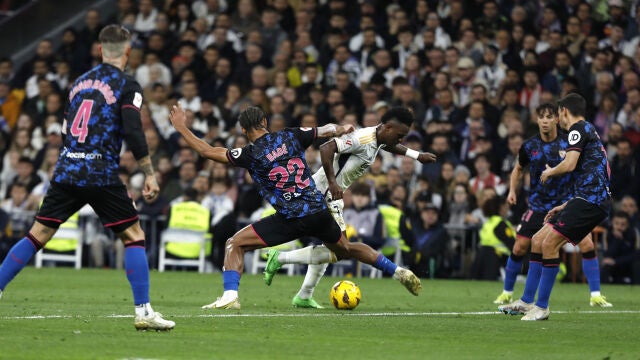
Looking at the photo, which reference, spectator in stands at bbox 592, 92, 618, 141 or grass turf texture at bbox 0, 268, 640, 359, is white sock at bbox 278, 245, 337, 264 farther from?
spectator in stands at bbox 592, 92, 618, 141

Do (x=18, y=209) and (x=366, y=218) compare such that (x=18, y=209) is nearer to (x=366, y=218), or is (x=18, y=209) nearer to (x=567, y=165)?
(x=366, y=218)

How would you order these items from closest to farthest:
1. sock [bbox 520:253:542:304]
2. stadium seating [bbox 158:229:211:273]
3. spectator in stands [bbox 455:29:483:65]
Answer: sock [bbox 520:253:542:304]
stadium seating [bbox 158:229:211:273]
spectator in stands [bbox 455:29:483:65]

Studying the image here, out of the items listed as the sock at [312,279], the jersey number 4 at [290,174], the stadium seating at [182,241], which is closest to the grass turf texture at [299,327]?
the sock at [312,279]

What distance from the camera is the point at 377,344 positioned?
392 inches

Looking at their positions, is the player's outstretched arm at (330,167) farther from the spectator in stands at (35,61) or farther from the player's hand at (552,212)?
the spectator in stands at (35,61)

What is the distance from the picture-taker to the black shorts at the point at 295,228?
13328mm

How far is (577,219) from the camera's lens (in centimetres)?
1262

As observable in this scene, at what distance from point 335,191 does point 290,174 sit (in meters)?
0.58

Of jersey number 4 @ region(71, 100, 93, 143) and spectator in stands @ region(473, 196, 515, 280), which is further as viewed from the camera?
spectator in stands @ region(473, 196, 515, 280)

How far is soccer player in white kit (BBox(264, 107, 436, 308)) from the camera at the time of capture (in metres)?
14.0

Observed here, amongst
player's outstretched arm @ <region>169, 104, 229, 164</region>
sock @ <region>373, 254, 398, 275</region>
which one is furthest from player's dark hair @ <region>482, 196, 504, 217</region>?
player's outstretched arm @ <region>169, 104, 229, 164</region>

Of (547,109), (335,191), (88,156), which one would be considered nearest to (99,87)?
(88,156)

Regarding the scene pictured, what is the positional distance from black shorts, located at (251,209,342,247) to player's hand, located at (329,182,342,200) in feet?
0.81

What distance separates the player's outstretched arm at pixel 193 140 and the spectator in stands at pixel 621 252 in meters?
10.5
